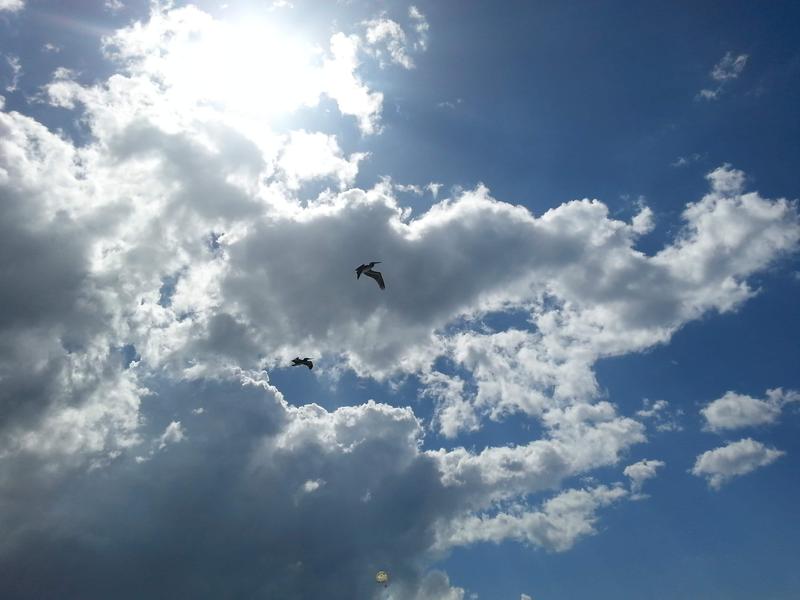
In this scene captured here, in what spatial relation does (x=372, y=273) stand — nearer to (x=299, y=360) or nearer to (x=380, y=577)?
(x=299, y=360)

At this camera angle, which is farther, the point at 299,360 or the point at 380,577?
the point at 380,577

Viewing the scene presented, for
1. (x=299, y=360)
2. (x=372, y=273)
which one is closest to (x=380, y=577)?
(x=299, y=360)

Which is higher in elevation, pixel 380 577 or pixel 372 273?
pixel 372 273

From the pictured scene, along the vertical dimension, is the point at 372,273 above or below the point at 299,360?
above

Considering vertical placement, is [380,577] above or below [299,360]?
below

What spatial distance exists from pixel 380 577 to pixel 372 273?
6219cm

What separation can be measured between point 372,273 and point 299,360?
17.9 metres

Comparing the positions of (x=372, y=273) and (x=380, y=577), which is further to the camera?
(x=380, y=577)

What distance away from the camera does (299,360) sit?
123 metres

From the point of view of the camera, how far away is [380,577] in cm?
14800

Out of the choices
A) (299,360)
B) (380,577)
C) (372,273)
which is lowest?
(380,577)
